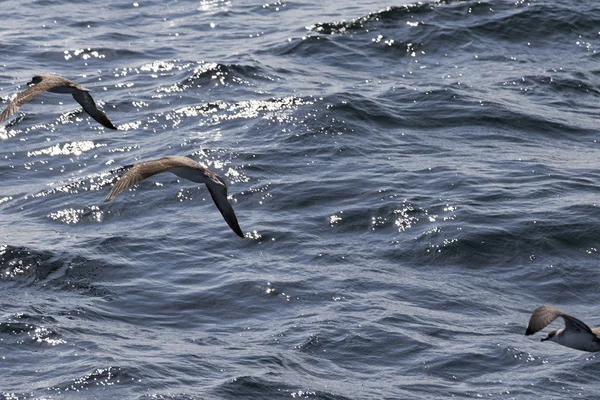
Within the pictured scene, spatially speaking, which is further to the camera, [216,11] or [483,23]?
[216,11]

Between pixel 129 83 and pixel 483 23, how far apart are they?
22.3ft

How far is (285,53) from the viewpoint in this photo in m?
21.5

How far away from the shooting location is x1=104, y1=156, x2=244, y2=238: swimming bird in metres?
10.5

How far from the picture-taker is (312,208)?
15.4 meters

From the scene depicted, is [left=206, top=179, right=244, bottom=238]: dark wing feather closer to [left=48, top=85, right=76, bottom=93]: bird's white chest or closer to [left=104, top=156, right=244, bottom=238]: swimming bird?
[left=104, top=156, right=244, bottom=238]: swimming bird

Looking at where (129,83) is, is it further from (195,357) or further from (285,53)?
(195,357)

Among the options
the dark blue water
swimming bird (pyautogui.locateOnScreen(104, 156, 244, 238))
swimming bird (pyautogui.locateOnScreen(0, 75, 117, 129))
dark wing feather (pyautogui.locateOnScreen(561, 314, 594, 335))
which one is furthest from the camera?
swimming bird (pyautogui.locateOnScreen(0, 75, 117, 129))

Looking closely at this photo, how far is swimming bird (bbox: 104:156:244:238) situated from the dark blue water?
1.50 meters

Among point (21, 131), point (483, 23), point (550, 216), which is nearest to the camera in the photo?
point (550, 216)

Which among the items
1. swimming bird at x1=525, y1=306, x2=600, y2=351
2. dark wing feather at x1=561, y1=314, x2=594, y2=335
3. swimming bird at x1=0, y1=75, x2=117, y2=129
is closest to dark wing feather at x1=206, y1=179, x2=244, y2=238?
swimming bird at x1=0, y1=75, x2=117, y2=129

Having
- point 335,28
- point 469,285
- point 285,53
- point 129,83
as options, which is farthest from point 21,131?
point 469,285

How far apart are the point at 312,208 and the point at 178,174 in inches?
172

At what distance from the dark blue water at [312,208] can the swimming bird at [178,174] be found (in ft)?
4.92

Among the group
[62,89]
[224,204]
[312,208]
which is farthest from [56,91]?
[312,208]
